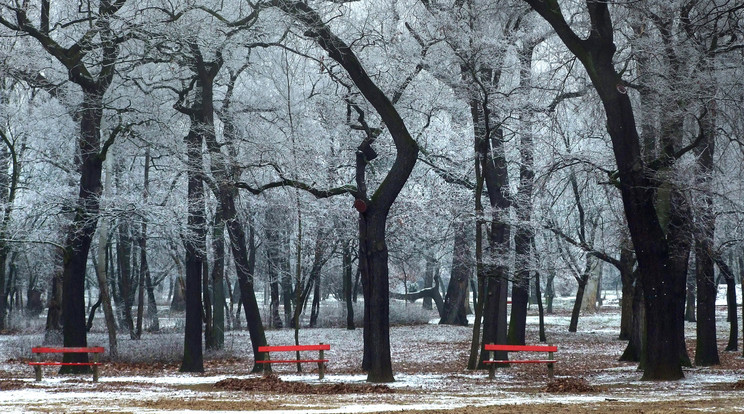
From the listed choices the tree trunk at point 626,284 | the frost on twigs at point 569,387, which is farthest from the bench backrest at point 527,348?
the tree trunk at point 626,284

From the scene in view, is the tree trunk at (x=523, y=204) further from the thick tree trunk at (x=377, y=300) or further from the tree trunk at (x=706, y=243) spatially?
the thick tree trunk at (x=377, y=300)

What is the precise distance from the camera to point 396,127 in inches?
618

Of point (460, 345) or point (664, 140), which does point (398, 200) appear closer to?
point (664, 140)

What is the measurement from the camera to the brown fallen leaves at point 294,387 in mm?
13516

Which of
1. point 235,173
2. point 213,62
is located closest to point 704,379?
point 235,173

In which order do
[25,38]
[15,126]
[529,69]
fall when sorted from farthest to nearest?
[15,126] → [529,69] → [25,38]

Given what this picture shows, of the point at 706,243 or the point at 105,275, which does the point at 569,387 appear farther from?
the point at 105,275

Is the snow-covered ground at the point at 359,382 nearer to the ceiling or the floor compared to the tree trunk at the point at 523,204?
nearer to the floor

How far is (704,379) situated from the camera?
49.0 feet

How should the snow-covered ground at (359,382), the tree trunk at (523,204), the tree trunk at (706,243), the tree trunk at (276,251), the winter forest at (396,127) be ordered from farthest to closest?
the tree trunk at (276,251) → the tree trunk at (523,204) → the tree trunk at (706,243) → the winter forest at (396,127) → the snow-covered ground at (359,382)

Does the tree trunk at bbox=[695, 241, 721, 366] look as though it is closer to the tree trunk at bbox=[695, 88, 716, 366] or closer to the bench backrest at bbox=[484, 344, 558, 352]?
the tree trunk at bbox=[695, 88, 716, 366]

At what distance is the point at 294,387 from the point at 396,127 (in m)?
4.95

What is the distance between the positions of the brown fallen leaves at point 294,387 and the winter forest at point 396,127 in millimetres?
1412

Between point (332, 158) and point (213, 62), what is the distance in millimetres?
3874
